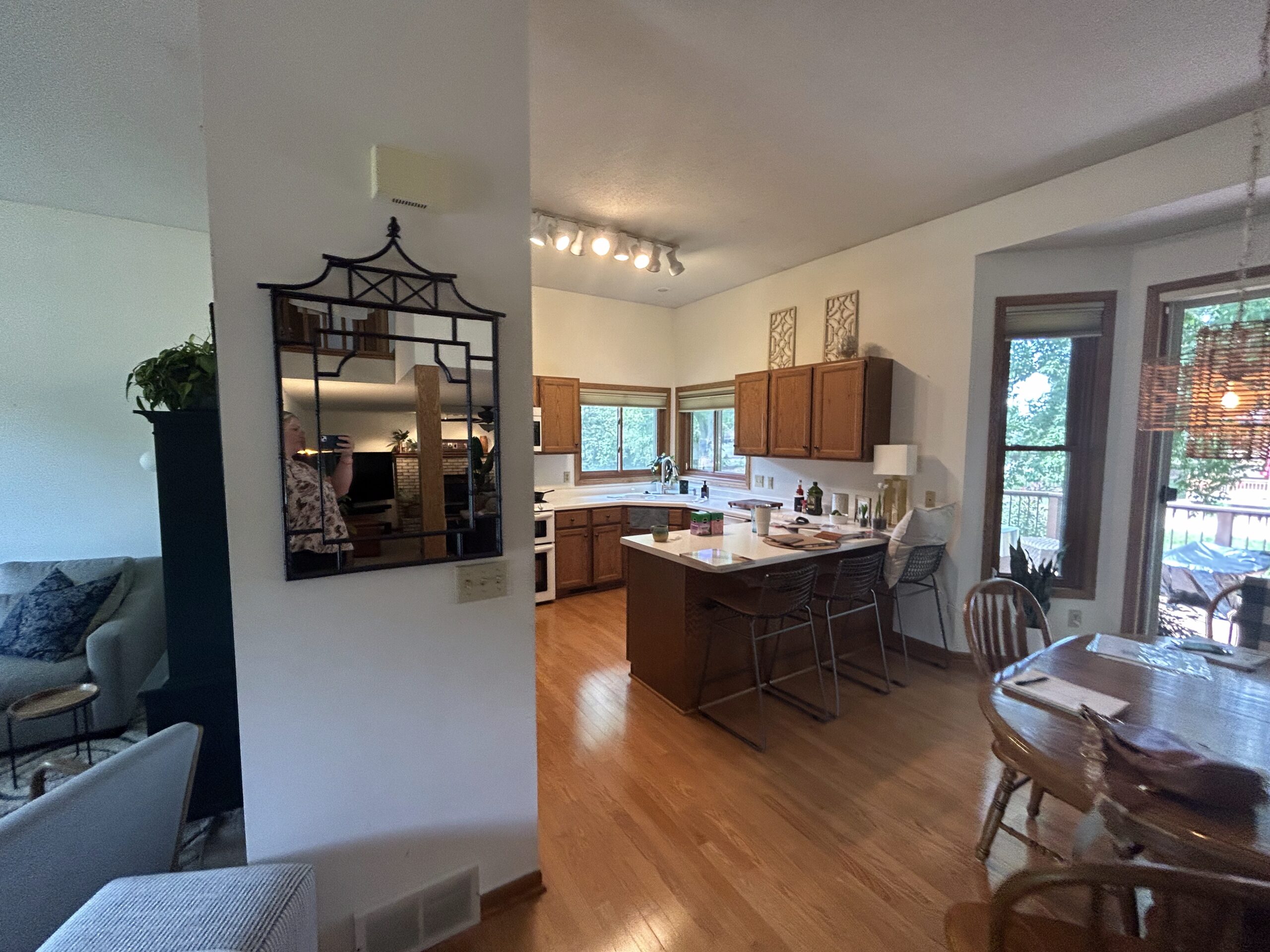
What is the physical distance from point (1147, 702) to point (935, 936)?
0.97 meters

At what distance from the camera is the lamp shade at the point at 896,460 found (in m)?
3.35

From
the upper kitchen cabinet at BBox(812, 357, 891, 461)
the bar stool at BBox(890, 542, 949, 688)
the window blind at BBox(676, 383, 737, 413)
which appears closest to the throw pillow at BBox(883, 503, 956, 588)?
the bar stool at BBox(890, 542, 949, 688)

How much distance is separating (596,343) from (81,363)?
151 inches

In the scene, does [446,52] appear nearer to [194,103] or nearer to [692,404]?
[194,103]

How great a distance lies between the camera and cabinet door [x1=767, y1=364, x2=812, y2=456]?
12.8 ft

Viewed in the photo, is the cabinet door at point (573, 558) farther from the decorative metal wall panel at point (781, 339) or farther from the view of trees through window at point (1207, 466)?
the view of trees through window at point (1207, 466)

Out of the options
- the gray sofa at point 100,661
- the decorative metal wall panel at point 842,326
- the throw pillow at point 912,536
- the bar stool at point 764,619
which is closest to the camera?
the gray sofa at point 100,661

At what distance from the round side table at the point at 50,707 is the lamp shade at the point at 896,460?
14.4 feet

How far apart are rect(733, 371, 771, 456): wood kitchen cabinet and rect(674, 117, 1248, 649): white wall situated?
17.0 inches

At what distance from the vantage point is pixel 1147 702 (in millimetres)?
1476

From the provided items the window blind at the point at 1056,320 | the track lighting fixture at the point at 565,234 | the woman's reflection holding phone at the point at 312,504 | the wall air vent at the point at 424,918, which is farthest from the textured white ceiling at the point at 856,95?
the wall air vent at the point at 424,918

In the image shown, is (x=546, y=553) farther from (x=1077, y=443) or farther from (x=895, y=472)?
(x=1077, y=443)

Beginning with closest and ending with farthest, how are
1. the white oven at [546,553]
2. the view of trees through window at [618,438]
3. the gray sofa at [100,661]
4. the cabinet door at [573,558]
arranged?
the gray sofa at [100,661] → the white oven at [546,553] → the cabinet door at [573,558] → the view of trees through window at [618,438]

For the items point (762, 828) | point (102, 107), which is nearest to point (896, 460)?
point (762, 828)
